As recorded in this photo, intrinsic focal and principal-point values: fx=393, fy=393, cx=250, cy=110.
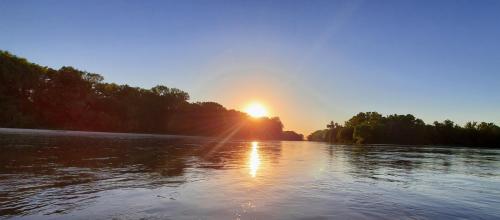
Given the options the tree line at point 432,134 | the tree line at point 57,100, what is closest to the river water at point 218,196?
the tree line at point 57,100

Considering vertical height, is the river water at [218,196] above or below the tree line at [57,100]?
below

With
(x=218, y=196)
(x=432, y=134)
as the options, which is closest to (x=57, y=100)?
(x=218, y=196)

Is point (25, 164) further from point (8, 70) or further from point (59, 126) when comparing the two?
point (59, 126)

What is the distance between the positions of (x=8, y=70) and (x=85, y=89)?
107 feet

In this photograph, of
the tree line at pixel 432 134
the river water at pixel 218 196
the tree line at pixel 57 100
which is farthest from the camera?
the tree line at pixel 432 134

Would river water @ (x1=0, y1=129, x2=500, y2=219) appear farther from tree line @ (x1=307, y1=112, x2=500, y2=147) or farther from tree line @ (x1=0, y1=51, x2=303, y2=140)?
tree line @ (x1=307, y1=112, x2=500, y2=147)

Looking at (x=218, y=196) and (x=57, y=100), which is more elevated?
(x=57, y=100)

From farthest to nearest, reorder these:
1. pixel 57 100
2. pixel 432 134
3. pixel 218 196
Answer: pixel 432 134
pixel 57 100
pixel 218 196

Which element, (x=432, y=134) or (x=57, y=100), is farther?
(x=432, y=134)

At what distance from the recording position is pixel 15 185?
49.2 ft

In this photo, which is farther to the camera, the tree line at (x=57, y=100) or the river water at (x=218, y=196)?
the tree line at (x=57, y=100)

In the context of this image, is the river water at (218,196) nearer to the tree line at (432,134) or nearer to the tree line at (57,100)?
the tree line at (57,100)

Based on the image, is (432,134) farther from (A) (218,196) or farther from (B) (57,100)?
(A) (218,196)

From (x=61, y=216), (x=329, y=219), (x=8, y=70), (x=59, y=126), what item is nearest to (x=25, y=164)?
(x=61, y=216)
